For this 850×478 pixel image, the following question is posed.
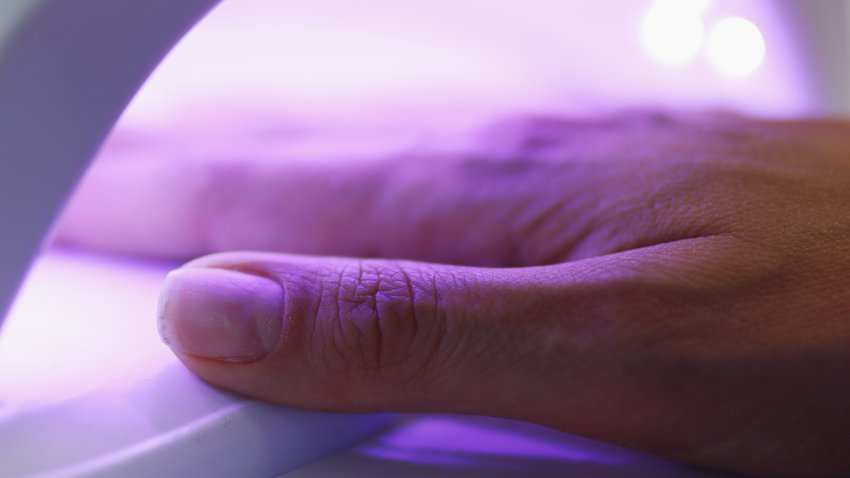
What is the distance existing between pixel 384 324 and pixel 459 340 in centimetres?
5

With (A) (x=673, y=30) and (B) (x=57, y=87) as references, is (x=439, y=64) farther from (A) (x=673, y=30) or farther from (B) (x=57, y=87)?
(B) (x=57, y=87)

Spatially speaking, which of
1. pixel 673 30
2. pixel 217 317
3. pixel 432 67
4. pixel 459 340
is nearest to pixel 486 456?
pixel 459 340

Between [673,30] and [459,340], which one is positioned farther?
[673,30]

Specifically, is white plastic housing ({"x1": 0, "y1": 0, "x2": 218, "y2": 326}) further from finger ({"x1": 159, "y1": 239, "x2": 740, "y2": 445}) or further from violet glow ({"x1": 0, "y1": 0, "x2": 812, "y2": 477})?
violet glow ({"x1": 0, "y1": 0, "x2": 812, "y2": 477})

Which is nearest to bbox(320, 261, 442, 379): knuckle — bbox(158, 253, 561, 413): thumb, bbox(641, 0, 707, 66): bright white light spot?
bbox(158, 253, 561, 413): thumb

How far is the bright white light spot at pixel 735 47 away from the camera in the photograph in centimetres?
111

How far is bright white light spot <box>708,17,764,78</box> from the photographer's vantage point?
1107 mm

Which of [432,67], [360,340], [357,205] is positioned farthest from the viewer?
[432,67]

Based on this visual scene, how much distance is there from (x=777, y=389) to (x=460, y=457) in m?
0.19

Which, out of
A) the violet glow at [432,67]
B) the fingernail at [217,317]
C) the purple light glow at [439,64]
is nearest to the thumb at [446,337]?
the fingernail at [217,317]

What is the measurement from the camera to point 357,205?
2.42ft

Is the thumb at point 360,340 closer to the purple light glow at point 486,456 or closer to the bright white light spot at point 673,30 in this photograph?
the purple light glow at point 486,456

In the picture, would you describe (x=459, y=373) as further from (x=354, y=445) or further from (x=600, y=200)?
(x=600, y=200)

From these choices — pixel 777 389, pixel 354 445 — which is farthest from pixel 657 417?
pixel 354 445
